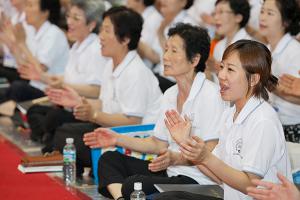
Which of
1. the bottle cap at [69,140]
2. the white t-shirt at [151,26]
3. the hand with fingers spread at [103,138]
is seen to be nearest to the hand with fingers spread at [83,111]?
the bottle cap at [69,140]

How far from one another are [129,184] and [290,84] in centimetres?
108

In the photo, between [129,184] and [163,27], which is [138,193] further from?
[163,27]

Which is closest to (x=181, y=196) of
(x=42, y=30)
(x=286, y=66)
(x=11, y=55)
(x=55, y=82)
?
(x=286, y=66)

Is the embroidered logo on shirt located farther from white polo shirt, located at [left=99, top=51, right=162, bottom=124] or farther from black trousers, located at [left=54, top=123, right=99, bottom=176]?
black trousers, located at [left=54, top=123, right=99, bottom=176]

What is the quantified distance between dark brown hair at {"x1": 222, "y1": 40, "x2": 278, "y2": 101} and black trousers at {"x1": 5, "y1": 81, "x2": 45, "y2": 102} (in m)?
3.01

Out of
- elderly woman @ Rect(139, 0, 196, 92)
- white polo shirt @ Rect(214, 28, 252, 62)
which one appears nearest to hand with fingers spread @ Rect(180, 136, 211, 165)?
white polo shirt @ Rect(214, 28, 252, 62)

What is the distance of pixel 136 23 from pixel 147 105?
54cm

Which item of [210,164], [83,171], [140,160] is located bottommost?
[83,171]

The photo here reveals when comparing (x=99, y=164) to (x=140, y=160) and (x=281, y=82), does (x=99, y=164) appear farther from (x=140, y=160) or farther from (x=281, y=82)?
(x=281, y=82)

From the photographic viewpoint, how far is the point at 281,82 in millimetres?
4281

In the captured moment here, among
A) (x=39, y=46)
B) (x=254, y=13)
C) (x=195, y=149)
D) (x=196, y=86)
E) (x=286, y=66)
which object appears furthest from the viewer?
(x=39, y=46)

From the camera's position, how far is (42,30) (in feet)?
20.8

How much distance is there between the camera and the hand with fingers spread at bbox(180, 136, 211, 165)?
122 inches

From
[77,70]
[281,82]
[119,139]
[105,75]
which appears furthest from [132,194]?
[77,70]
